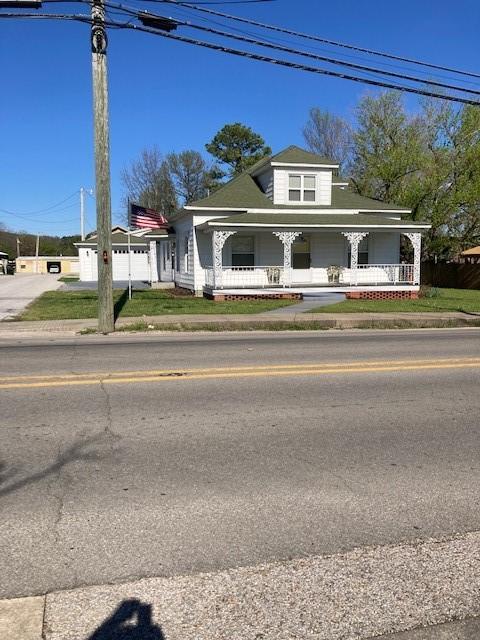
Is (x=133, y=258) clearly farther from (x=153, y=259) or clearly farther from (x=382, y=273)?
(x=382, y=273)

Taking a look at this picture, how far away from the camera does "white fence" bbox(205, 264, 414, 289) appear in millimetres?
22766

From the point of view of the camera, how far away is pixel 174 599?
279cm

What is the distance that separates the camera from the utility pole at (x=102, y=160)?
12.4m

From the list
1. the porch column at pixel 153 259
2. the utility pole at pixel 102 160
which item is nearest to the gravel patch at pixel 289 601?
the utility pole at pixel 102 160

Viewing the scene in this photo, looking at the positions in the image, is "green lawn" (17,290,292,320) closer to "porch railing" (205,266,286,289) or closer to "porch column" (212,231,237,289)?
"porch column" (212,231,237,289)

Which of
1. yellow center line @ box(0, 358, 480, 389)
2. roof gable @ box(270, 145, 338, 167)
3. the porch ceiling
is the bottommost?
yellow center line @ box(0, 358, 480, 389)

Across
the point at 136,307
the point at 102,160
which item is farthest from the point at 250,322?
the point at 102,160

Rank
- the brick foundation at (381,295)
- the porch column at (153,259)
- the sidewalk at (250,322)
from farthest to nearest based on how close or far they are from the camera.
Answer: the porch column at (153,259), the brick foundation at (381,295), the sidewalk at (250,322)

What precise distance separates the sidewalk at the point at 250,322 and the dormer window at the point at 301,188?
387 inches

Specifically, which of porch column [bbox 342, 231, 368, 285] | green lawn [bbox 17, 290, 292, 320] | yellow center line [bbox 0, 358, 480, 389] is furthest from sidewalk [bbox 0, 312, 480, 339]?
porch column [bbox 342, 231, 368, 285]

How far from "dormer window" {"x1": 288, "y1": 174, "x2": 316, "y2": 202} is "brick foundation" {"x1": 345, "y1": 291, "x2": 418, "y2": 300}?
4807mm

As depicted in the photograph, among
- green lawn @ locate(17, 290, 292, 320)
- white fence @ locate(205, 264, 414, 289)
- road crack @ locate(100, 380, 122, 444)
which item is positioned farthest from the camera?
white fence @ locate(205, 264, 414, 289)

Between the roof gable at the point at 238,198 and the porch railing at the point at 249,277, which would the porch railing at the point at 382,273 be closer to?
the porch railing at the point at 249,277

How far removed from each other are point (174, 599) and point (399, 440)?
2.98m
